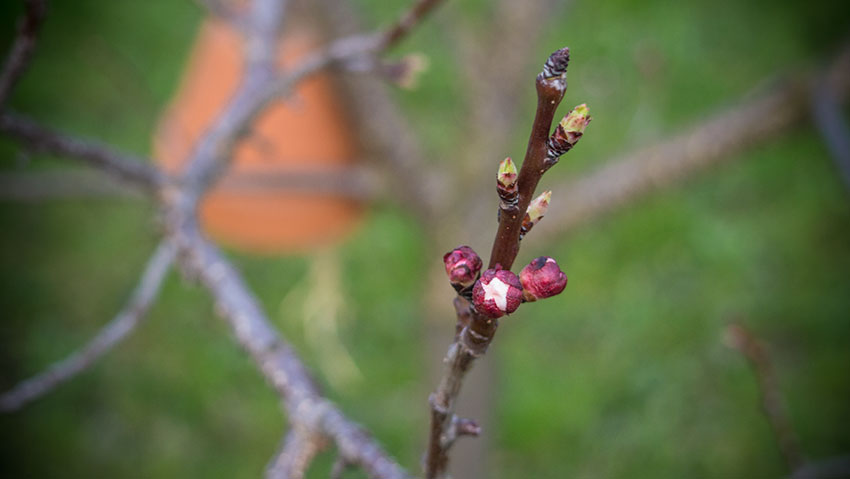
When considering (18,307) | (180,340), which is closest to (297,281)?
(180,340)

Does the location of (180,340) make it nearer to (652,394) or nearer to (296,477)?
(652,394)

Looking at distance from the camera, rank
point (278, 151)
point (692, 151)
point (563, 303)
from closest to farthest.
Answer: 1. point (692, 151)
2. point (278, 151)
3. point (563, 303)

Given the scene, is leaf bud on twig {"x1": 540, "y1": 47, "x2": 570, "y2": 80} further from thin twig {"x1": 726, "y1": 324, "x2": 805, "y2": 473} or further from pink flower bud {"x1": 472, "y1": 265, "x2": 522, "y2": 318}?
thin twig {"x1": 726, "y1": 324, "x2": 805, "y2": 473}

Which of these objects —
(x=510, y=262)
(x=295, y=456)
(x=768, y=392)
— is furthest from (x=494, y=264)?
(x=768, y=392)

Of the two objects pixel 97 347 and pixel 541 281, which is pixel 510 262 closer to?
pixel 541 281

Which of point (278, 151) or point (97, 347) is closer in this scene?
point (97, 347)
